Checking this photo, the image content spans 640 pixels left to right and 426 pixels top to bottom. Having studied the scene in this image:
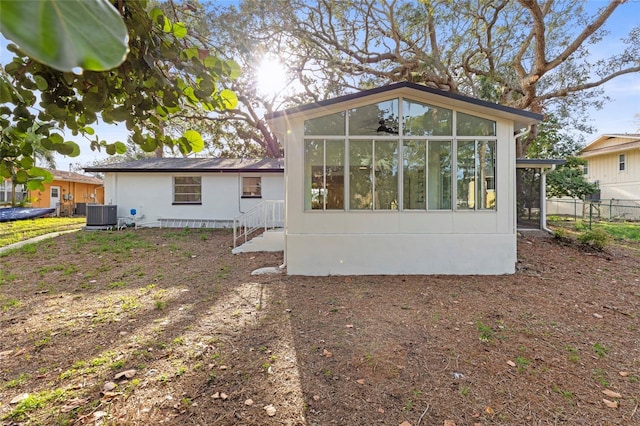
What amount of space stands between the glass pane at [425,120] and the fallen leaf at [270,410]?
563cm

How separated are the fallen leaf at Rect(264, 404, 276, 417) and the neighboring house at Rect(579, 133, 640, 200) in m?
22.7

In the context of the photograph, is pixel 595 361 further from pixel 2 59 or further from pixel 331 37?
pixel 331 37

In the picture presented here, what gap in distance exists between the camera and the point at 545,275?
6676 mm

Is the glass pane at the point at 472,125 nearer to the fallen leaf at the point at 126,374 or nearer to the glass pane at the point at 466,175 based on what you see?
the glass pane at the point at 466,175

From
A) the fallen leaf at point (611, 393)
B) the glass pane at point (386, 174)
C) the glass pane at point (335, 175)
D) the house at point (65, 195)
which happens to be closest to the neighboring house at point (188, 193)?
the glass pane at point (335, 175)

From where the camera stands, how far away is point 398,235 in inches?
265

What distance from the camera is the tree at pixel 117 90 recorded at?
117cm

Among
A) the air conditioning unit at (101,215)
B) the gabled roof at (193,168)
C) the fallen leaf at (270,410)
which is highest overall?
the gabled roof at (193,168)

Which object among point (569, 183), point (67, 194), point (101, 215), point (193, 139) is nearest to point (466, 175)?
point (193, 139)

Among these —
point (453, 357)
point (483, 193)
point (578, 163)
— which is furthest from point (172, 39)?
point (578, 163)

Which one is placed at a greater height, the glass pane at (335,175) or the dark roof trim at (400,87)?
the dark roof trim at (400,87)

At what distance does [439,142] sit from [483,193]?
142cm

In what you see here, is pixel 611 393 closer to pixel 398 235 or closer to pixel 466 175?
pixel 398 235

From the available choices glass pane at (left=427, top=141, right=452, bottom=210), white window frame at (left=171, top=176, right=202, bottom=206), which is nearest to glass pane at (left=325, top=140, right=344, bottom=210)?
glass pane at (left=427, top=141, right=452, bottom=210)
